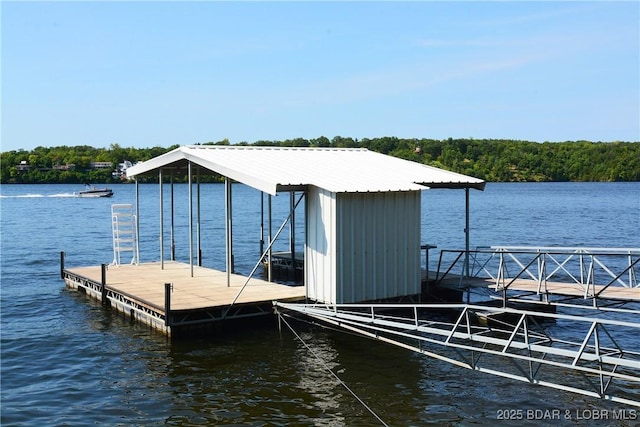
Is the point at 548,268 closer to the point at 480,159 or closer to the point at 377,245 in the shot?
the point at 377,245

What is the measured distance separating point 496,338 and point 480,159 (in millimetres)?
118985

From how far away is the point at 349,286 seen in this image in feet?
56.9

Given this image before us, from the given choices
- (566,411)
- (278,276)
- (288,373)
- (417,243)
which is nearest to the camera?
(566,411)

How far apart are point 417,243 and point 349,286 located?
2.56 m

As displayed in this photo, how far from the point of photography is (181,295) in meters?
18.7

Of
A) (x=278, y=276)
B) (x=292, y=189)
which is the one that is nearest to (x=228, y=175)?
(x=292, y=189)

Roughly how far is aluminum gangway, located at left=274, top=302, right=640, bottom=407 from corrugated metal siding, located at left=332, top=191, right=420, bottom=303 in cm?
64

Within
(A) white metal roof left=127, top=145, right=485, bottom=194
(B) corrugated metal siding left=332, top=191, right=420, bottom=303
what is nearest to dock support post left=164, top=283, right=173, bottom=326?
(A) white metal roof left=127, top=145, right=485, bottom=194

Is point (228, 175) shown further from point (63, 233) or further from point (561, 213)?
point (561, 213)

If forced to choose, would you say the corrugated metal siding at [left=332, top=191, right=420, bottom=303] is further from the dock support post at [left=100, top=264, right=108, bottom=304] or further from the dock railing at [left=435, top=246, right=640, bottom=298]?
the dock support post at [left=100, top=264, right=108, bottom=304]

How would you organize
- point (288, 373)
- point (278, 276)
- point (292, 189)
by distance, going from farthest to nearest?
point (278, 276) < point (292, 189) < point (288, 373)

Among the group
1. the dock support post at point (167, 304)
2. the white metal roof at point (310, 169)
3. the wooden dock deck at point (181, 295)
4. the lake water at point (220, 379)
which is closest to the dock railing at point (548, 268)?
the white metal roof at point (310, 169)

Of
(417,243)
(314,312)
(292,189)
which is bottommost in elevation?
(314,312)

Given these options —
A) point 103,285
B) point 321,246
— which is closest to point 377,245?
point 321,246
